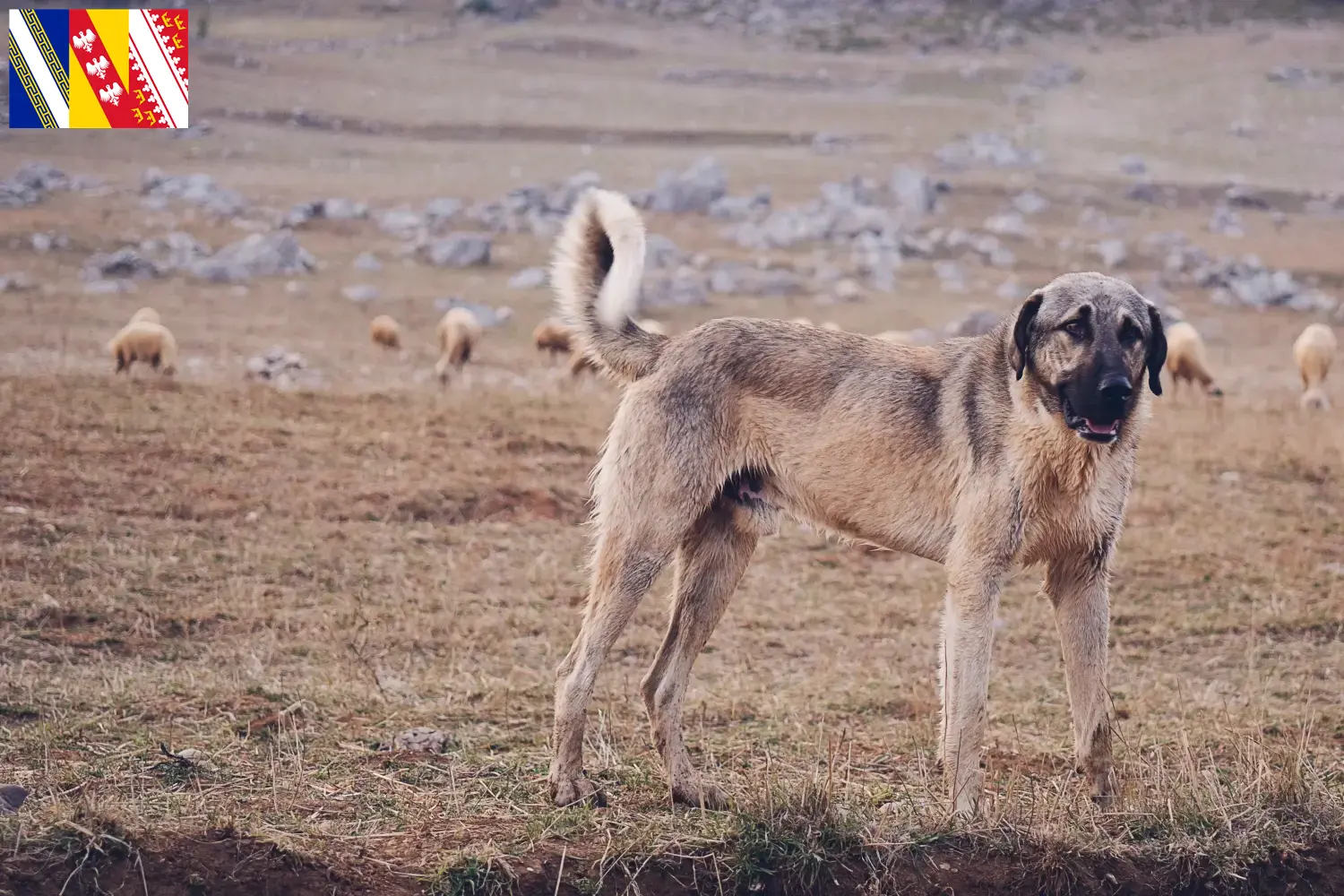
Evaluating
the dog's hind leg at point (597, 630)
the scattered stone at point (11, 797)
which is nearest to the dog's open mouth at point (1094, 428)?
the dog's hind leg at point (597, 630)

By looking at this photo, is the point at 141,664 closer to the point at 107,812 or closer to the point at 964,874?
the point at 107,812

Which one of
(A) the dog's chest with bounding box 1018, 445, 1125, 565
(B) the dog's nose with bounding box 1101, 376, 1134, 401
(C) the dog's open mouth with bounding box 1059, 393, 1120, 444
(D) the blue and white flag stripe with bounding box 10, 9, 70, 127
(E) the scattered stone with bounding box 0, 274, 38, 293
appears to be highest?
(D) the blue and white flag stripe with bounding box 10, 9, 70, 127

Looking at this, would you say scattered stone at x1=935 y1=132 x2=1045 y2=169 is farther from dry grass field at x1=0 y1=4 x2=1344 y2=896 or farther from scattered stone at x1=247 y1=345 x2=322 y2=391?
scattered stone at x1=247 y1=345 x2=322 y2=391

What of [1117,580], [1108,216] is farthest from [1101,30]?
[1117,580]

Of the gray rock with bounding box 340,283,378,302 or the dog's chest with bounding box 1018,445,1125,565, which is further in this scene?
Answer: the gray rock with bounding box 340,283,378,302

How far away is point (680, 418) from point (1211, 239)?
30340mm

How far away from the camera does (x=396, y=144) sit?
41281mm

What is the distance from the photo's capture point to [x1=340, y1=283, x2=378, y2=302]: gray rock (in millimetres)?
23484

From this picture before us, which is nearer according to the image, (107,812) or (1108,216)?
(107,812)

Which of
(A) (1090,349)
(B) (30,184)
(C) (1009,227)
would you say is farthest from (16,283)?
(C) (1009,227)

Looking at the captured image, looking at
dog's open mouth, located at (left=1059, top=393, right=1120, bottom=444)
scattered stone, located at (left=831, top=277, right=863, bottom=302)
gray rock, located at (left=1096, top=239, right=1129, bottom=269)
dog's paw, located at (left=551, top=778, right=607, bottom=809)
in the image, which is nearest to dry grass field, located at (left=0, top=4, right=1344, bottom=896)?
dog's paw, located at (left=551, top=778, right=607, bottom=809)

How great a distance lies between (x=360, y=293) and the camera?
23672 millimetres

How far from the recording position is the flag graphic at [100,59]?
20.8 meters

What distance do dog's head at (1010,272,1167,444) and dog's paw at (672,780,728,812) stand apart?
188 centimetres
